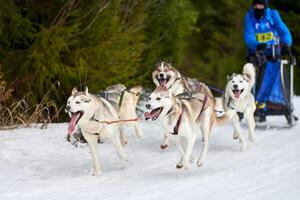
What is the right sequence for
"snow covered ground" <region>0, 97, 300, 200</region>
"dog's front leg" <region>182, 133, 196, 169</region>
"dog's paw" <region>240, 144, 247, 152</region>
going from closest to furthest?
"snow covered ground" <region>0, 97, 300, 200</region>
"dog's front leg" <region>182, 133, 196, 169</region>
"dog's paw" <region>240, 144, 247, 152</region>

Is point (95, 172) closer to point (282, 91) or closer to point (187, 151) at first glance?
point (187, 151)

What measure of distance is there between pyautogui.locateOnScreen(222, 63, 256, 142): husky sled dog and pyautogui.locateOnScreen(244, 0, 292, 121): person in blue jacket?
1261 millimetres

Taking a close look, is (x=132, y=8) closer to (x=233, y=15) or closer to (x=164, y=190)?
(x=164, y=190)

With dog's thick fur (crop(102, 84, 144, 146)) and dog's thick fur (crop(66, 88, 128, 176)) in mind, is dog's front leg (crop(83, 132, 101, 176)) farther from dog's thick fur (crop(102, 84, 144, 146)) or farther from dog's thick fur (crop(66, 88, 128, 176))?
dog's thick fur (crop(102, 84, 144, 146))

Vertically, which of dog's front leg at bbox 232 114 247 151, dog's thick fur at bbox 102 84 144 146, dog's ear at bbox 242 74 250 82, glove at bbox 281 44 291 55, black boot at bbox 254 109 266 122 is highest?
glove at bbox 281 44 291 55

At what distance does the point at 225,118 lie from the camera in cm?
768

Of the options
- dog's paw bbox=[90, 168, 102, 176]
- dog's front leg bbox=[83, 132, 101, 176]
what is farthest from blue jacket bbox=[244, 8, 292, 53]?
dog's paw bbox=[90, 168, 102, 176]

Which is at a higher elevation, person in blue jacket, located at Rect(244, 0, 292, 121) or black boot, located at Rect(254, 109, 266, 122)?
person in blue jacket, located at Rect(244, 0, 292, 121)

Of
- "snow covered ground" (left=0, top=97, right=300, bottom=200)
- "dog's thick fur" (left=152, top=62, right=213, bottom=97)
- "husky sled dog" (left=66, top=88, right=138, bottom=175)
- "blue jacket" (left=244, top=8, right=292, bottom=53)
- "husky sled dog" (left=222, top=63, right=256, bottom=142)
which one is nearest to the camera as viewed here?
"snow covered ground" (left=0, top=97, right=300, bottom=200)

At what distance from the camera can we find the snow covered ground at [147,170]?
221 inches

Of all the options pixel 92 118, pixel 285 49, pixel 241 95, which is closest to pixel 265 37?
pixel 285 49

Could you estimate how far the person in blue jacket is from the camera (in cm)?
924

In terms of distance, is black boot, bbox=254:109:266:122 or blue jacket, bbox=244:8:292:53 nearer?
blue jacket, bbox=244:8:292:53

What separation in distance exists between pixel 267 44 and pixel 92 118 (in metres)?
3.71
